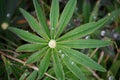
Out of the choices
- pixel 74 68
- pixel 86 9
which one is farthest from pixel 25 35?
pixel 86 9

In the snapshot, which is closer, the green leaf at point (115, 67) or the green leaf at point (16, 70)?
the green leaf at point (16, 70)

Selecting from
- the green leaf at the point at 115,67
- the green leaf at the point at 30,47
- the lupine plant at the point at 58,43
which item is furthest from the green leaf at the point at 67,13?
the green leaf at the point at 115,67

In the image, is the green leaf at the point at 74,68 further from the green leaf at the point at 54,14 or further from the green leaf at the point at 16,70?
the green leaf at the point at 16,70

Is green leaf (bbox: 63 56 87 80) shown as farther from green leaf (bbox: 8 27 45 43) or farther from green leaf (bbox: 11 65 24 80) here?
green leaf (bbox: 11 65 24 80)

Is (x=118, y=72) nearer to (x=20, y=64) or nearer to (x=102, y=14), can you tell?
(x=102, y=14)

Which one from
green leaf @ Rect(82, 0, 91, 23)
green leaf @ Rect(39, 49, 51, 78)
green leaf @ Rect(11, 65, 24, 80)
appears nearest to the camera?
green leaf @ Rect(39, 49, 51, 78)

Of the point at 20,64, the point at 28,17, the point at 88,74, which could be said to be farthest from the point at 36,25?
the point at 88,74

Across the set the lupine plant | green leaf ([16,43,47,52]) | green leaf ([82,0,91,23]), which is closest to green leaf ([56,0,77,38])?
the lupine plant
